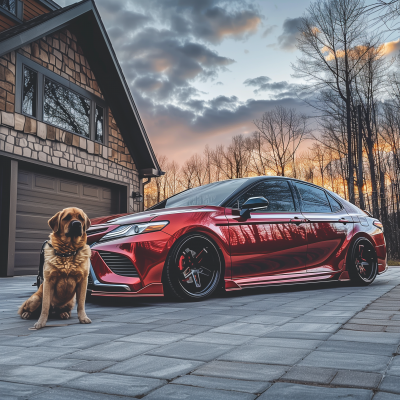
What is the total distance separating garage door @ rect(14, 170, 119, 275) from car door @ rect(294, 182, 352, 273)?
6.53 meters

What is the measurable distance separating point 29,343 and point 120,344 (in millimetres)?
623

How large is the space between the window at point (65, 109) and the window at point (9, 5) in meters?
2.25

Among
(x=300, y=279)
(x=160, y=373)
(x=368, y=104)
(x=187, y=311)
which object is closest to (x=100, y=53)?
(x=300, y=279)

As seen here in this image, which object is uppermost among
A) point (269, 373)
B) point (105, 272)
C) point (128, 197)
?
point (128, 197)

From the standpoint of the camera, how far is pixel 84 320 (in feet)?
11.9

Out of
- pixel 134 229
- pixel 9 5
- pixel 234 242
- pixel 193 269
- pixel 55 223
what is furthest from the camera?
pixel 9 5

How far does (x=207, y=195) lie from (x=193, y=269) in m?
1.18

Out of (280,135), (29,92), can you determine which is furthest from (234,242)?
(280,135)

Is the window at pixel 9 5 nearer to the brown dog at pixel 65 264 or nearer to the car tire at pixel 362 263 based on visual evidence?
the brown dog at pixel 65 264

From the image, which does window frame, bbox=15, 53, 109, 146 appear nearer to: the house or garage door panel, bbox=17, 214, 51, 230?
the house

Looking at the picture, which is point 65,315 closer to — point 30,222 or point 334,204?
point 334,204

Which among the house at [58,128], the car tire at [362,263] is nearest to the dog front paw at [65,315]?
the car tire at [362,263]

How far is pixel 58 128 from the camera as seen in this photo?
11281mm

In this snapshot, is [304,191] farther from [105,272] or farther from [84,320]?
[84,320]
